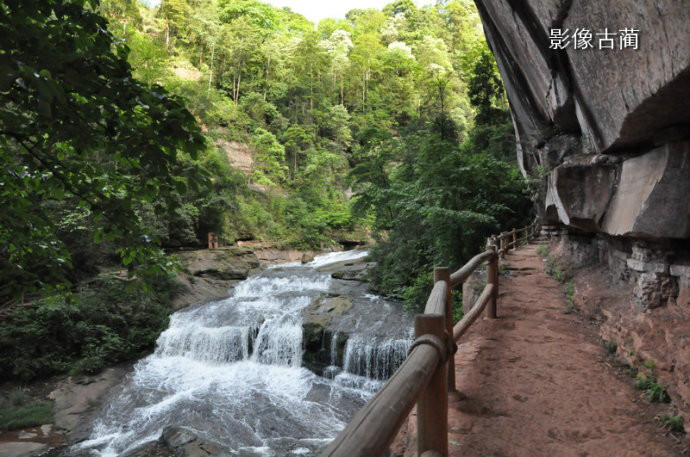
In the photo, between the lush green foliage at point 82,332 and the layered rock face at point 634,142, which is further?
the lush green foliage at point 82,332

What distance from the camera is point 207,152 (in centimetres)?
478

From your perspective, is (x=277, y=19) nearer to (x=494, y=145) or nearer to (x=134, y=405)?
(x=494, y=145)

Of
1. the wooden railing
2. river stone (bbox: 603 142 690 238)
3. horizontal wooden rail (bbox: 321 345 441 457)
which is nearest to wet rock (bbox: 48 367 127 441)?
the wooden railing

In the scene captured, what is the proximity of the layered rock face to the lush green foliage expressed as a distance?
9.56m

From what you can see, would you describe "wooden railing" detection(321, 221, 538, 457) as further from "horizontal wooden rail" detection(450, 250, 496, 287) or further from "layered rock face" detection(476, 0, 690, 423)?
"layered rock face" detection(476, 0, 690, 423)

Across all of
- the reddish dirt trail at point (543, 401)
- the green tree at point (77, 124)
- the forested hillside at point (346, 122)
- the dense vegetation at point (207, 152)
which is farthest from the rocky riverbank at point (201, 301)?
the reddish dirt trail at point (543, 401)

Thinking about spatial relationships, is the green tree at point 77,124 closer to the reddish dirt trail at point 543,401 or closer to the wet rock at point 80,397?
the reddish dirt trail at point 543,401

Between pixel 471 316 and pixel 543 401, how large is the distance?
949mm

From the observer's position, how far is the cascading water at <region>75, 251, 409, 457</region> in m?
7.20

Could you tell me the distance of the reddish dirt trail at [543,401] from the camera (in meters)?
2.34

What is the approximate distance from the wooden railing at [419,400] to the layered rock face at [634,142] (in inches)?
76.8

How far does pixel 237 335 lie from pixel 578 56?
10.0m

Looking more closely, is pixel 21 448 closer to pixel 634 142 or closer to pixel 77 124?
pixel 77 124

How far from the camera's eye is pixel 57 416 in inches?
327
